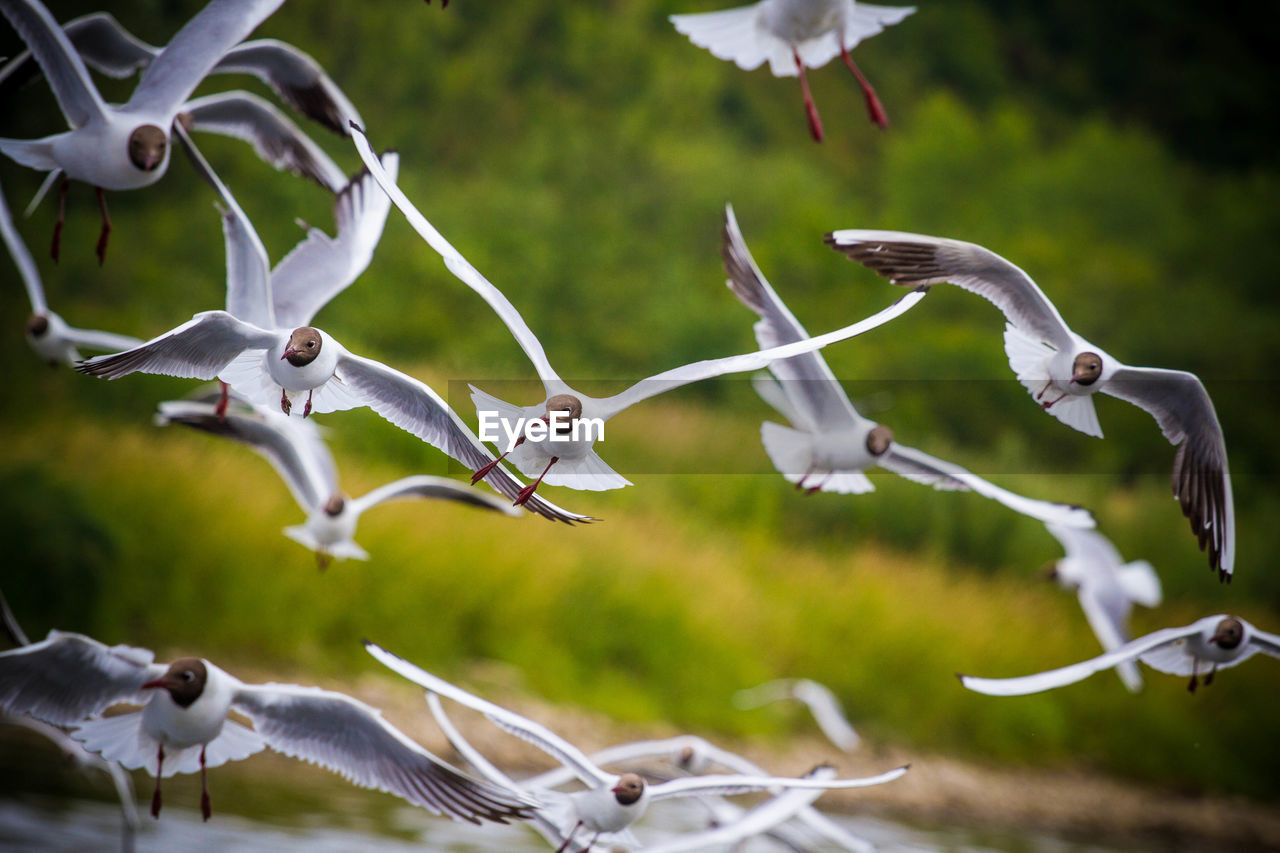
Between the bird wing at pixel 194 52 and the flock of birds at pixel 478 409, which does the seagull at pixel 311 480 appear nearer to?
the flock of birds at pixel 478 409

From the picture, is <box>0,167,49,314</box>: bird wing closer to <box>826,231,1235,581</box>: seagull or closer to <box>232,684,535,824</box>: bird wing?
<box>232,684,535,824</box>: bird wing

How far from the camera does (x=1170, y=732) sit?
33.9 feet

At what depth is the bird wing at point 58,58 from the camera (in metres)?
3.70

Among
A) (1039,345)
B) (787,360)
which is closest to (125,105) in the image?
(787,360)

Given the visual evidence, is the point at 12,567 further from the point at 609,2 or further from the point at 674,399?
the point at 609,2

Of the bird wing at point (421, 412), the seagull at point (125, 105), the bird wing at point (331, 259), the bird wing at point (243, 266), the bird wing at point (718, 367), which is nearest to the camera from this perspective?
the bird wing at point (718, 367)

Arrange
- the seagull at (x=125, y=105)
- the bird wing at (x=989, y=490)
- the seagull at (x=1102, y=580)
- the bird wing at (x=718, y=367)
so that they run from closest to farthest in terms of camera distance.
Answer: the bird wing at (x=718, y=367), the seagull at (x=125, y=105), the bird wing at (x=989, y=490), the seagull at (x=1102, y=580)

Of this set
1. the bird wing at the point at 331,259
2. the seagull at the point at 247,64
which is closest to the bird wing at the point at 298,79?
the seagull at the point at 247,64

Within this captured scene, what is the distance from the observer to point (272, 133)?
5.37 meters

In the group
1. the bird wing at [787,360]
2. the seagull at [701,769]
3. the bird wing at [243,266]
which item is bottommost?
the seagull at [701,769]

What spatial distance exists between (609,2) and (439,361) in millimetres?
10572

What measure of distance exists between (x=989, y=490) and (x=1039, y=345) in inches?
18.5

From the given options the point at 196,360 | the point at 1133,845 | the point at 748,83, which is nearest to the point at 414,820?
the point at 196,360

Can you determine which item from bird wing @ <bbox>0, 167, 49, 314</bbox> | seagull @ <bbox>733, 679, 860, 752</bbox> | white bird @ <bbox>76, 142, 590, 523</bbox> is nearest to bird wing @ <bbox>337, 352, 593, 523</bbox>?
white bird @ <bbox>76, 142, 590, 523</bbox>
